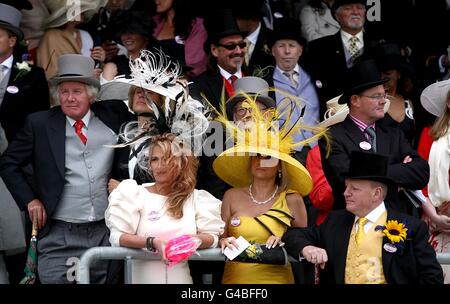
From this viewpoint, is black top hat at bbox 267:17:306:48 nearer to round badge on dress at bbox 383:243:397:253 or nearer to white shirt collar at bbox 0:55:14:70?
white shirt collar at bbox 0:55:14:70

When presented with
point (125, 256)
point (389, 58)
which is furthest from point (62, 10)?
point (125, 256)

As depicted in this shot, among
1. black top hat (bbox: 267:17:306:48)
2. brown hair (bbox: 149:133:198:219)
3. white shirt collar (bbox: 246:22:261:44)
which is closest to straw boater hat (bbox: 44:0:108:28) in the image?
white shirt collar (bbox: 246:22:261:44)

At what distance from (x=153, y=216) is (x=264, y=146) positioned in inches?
41.2

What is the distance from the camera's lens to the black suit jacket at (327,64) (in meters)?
11.8

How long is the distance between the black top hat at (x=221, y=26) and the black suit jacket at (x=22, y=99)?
61.6 inches

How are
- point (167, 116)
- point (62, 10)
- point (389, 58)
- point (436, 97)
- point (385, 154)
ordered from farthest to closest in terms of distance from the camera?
point (62, 10)
point (389, 58)
point (436, 97)
point (385, 154)
point (167, 116)

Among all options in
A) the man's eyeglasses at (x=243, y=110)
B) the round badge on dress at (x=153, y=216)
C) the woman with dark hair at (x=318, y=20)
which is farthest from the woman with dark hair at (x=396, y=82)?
the round badge on dress at (x=153, y=216)

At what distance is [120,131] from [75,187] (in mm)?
559

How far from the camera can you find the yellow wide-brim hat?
9.12m

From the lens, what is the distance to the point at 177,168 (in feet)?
28.9

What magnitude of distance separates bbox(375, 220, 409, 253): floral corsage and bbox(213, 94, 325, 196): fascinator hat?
844mm

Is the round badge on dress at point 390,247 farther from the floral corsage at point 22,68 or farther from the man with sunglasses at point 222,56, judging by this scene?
the floral corsage at point 22,68

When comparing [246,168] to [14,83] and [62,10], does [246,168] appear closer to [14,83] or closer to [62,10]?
[14,83]
